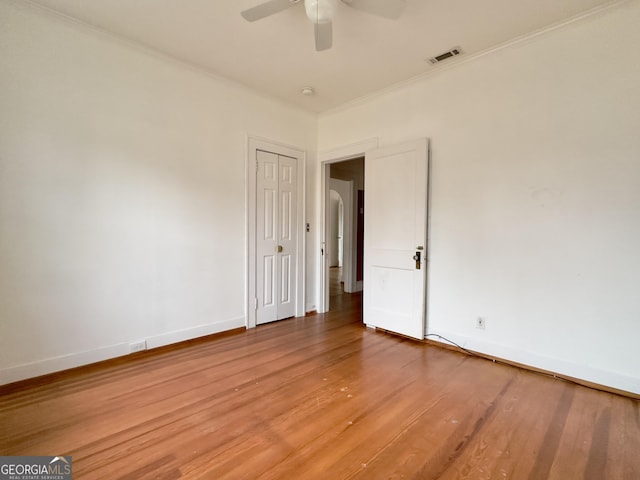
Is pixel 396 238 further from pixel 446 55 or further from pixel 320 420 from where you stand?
pixel 320 420

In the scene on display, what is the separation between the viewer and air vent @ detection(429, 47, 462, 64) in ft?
9.29

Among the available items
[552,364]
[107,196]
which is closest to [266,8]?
[107,196]

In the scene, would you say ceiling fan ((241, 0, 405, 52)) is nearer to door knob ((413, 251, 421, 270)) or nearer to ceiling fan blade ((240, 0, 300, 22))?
ceiling fan blade ((240, 0, 300, 22))

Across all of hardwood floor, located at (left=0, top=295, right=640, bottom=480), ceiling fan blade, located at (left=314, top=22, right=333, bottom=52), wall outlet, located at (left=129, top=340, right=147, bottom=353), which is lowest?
hardwood floor, located at (left=0, top=295, right=640, bottom=480)

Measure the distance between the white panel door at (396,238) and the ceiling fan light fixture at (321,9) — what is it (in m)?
1.66

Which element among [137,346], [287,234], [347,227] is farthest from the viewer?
[347,227]

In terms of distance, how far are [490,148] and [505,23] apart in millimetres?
1001

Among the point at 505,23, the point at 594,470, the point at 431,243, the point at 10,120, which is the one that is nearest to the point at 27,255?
the point at 10,120

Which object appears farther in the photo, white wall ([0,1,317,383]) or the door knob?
the door knob

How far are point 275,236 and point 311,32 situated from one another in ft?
7.56

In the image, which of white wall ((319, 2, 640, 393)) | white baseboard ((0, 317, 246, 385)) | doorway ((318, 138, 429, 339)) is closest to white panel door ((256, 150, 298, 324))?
white baseboard ((0, 317, 246, 385))

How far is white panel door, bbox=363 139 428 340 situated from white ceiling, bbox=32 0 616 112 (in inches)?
36.0

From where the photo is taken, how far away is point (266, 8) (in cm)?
199

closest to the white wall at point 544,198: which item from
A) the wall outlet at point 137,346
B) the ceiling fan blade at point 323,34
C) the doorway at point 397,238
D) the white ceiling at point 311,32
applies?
the doorway at point 397,238
